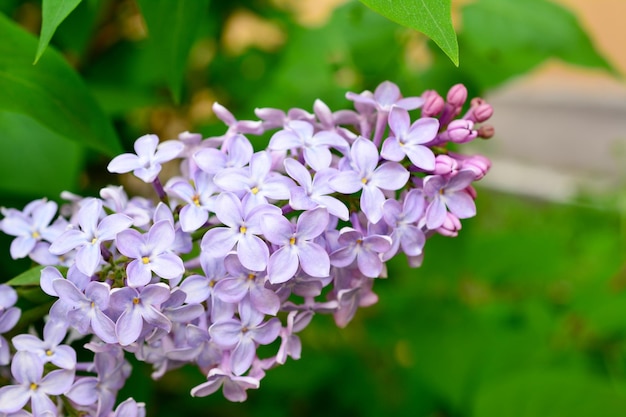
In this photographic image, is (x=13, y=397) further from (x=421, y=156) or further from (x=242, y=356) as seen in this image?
(x=421, y=156)

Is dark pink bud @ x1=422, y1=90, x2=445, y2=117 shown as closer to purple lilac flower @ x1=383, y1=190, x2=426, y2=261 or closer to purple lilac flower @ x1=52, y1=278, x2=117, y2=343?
purple lilac flower @ x1=383, y1=190, x2=426, y2=261

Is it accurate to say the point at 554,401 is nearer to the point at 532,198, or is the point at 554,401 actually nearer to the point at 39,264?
the point at 39,264

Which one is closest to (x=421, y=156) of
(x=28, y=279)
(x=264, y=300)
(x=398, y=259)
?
(x=264, y=300)

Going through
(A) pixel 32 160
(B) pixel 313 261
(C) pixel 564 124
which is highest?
(B) pixel 313 261

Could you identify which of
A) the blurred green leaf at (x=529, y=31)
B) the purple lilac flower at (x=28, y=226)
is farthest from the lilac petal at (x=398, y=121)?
the blurred green leaf at (x=529, y=31)

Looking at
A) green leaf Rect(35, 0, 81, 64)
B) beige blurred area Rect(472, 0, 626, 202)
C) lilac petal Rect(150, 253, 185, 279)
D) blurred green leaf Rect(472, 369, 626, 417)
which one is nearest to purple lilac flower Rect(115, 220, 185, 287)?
lilac petal Rect(150, 253, 185, 279)

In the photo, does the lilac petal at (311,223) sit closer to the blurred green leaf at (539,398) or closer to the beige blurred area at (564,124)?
the blurred green leaf at (539,398)
